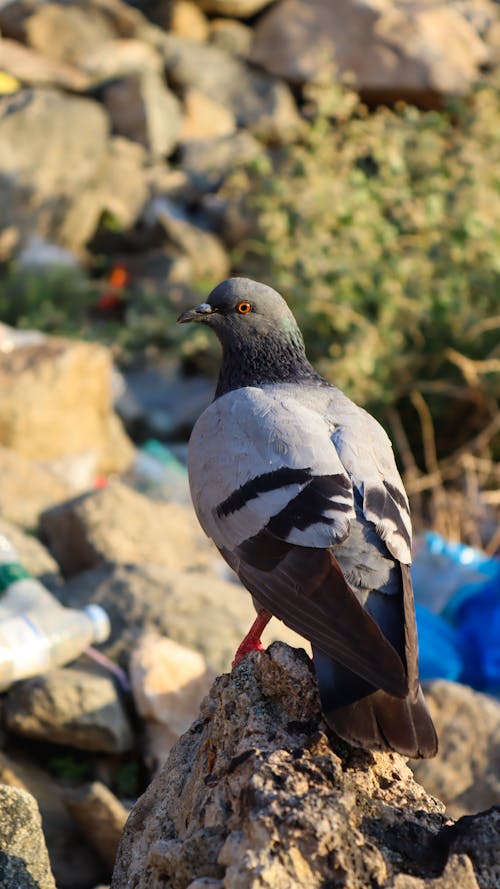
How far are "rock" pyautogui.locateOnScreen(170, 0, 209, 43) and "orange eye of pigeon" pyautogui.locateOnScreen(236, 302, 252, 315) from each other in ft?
36.0

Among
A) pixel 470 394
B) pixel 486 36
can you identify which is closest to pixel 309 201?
pixel 470 394

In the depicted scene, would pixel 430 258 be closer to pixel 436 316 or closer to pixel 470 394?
pixel 436 316

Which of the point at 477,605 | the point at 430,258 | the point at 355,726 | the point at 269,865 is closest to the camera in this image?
the point at 269,865

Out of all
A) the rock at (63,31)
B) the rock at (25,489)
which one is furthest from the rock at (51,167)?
the rock at (25,489)

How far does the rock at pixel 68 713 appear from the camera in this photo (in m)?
4.32

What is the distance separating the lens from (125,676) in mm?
4727

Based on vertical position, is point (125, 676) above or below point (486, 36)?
below

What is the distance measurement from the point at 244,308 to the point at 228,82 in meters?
10.5

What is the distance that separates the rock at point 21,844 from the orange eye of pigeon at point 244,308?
5.61 ft

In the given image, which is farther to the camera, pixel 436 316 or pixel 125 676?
pixel 436 316

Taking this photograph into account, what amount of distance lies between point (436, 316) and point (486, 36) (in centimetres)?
776

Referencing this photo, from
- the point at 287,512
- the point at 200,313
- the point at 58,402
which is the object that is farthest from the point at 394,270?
the point at 287,512

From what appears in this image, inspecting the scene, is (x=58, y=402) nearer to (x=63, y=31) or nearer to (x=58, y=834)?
(x=58, y=834)

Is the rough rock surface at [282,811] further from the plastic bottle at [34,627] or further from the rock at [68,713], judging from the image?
the plastic bottle at [34,627]
